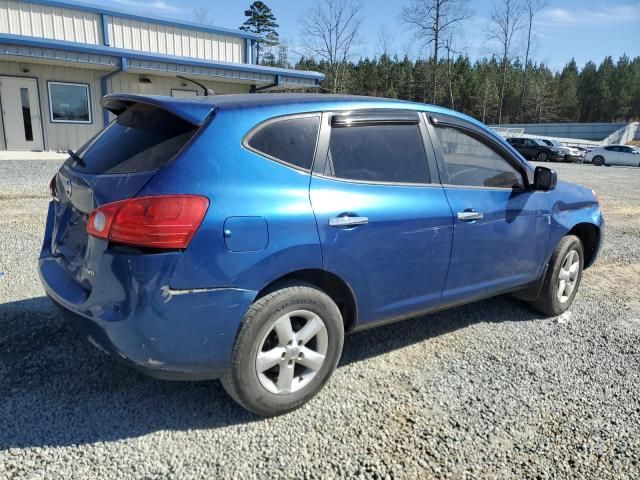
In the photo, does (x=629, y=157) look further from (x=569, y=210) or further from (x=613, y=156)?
(x=569, y=210)

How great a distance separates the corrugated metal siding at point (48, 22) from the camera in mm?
17188

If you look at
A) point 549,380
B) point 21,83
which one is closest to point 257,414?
point 549,380

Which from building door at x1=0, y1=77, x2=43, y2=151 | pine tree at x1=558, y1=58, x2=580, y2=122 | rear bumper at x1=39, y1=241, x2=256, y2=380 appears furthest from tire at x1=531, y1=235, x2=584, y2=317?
pine tree at x1=558, y1=58, x2=580, y2=122

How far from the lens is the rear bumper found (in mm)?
2324

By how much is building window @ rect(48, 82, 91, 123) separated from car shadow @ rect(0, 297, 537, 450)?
16.7 m

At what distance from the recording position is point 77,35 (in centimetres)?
1869

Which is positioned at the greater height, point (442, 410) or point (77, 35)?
point (77, 35)

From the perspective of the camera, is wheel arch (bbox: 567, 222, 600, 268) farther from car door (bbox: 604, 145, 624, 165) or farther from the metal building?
car door (bbox: 604, 145, 624, 165)

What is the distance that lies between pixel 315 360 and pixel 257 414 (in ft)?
1.41

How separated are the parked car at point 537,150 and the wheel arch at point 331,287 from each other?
107 ft

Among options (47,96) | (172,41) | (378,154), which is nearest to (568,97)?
(172,41)

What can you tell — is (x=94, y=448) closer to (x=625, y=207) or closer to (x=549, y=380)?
(x=549, y=380)

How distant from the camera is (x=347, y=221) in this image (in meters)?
2.82

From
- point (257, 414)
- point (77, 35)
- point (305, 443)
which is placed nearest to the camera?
point (305, 443)
